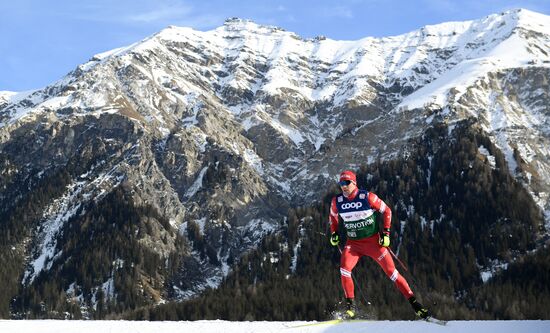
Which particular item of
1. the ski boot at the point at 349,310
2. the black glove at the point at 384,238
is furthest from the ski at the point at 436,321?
the black glove at the point at 384,238

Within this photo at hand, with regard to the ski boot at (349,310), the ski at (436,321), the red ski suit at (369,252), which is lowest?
the ski at (436,321)

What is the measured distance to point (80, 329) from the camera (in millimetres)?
18906

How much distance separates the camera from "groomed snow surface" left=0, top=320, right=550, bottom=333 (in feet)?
59.5

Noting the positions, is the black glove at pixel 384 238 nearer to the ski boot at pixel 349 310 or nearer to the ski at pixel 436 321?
the ski boot at pixel 349 310

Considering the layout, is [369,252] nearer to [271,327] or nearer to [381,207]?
[381,207]

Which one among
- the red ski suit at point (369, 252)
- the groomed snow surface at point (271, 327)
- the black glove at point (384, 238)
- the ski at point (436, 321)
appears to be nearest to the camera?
Answer: the groomed snow surface at point (271, 327)

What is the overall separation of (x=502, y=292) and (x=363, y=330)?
17145 cm

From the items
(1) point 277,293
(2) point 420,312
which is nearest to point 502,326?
(2) point 420,312

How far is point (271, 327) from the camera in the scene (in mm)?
19266

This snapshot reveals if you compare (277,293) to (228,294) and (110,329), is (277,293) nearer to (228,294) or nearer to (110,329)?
(228,294)

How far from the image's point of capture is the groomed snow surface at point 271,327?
18.1 metres

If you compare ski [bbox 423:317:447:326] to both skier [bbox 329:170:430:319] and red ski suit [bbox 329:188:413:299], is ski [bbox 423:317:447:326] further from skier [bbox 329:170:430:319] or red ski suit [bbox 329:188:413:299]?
skier [bbox 329:170:430:319]

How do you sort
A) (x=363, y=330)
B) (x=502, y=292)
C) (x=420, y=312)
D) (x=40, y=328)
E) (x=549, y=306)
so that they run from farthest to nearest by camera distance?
(x=502, y=292) < (x=549, y=306) < (x=420, y=312) < (x=40, y=328) < (x=363, y=330)

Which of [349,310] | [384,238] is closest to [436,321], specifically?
[384,238]
